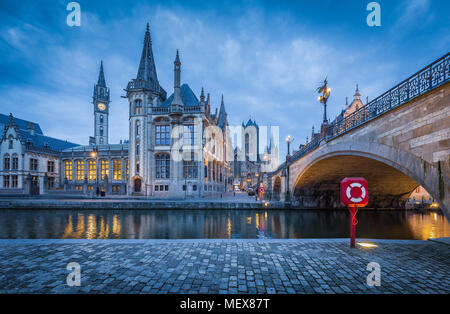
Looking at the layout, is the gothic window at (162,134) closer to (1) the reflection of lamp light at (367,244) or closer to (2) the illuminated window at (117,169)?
(2) the illuminated window at (117,169)

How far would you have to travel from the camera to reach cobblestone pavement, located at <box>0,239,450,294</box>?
3537 millimetres

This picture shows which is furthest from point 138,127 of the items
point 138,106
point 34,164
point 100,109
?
point 100,109

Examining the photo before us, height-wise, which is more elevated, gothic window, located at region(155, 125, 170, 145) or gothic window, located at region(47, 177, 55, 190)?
gothic window, located at region(155, 125, 170, 145)

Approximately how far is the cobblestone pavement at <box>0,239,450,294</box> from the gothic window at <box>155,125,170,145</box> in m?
25.8

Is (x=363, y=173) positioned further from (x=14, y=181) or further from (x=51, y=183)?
(x=14, y=181)

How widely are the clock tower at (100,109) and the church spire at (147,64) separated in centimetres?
3891

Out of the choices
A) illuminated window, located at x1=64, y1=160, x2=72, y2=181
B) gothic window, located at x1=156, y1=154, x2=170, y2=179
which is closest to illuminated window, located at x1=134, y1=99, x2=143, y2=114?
gothic window, located at x1=156, y1=154, x2=170, y2=179

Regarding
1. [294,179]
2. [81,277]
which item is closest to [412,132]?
[81,277]

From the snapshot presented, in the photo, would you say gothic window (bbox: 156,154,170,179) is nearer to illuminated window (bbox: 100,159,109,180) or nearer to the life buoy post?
illuminated window (bbox: 100,159,109,180)

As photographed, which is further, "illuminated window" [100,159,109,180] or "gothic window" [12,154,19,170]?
"illuminated window" [100,159,109,180]

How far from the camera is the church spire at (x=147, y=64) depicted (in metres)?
33.3

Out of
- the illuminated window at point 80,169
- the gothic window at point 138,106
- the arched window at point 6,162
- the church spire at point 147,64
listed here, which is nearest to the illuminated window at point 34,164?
the arched window at point 6,162

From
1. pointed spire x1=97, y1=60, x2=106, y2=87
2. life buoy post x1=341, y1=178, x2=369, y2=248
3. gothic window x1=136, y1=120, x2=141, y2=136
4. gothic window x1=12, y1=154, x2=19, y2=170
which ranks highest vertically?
pointed spire x1=97, y1=60, x2=106, y2=87
